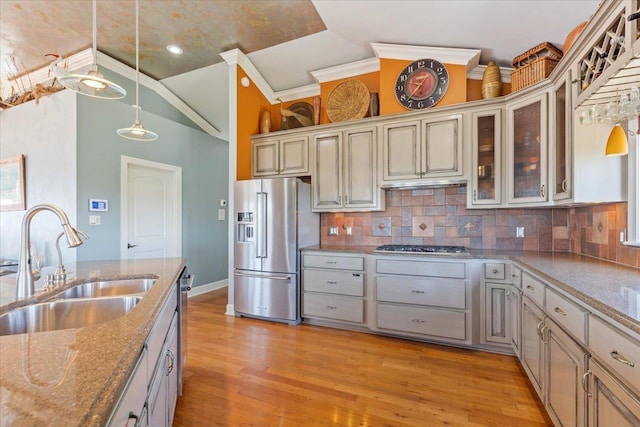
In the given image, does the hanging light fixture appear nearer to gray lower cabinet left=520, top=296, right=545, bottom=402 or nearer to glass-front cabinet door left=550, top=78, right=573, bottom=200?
gray lower cabinet left=520, top=296, right=545, bottom=402

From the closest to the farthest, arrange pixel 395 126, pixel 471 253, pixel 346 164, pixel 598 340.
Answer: pixel 598 340
pixel 471 253
pixel 395 126
pixel 346 164

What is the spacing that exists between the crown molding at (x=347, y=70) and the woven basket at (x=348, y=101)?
0.53 ft

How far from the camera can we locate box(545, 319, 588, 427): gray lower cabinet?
4.15 feet

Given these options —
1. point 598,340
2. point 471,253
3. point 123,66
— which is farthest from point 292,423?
point 123,66

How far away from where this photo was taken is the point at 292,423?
5.66ft

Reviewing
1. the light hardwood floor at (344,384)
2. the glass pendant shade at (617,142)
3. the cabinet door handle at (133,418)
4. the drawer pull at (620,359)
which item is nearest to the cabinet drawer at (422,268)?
the light hardwood floor at (344,384)

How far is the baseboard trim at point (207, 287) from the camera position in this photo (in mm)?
4532

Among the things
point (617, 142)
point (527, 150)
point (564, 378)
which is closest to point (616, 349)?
point (564, 378)

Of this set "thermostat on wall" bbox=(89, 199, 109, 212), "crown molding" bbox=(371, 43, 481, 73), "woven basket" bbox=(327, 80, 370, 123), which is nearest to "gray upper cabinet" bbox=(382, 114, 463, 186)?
"woven basket" bbox=(327, 80, 370, 123)

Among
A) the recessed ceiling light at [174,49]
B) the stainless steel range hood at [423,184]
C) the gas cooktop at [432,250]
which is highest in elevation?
the recessed ceiling light at [174,49]

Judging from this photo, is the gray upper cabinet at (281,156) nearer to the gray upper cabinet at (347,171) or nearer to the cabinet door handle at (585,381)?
the gray upper cabinet at (347,171)

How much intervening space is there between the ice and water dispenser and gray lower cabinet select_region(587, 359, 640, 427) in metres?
2.98

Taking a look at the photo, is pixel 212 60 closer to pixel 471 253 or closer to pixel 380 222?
pixel 380 222

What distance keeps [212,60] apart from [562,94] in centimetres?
371
